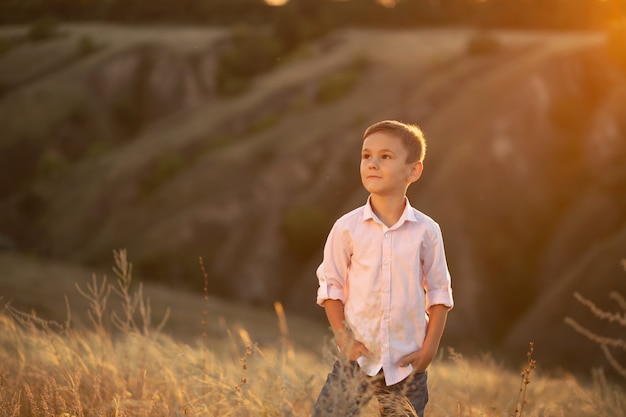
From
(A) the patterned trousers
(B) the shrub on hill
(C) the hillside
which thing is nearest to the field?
(C) the hillside

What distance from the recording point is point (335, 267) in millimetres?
3951

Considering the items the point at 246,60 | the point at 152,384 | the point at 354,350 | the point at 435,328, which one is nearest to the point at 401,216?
the point at 435,328

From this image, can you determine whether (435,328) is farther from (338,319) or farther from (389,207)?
(389,207)

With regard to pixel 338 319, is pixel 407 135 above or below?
above

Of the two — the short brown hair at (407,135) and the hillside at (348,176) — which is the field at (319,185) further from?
the short brown hair at (407,135)

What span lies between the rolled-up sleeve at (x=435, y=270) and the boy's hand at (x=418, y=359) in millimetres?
269

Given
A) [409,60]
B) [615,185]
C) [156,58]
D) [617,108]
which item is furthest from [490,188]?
[156,58]

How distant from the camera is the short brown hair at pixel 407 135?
388 centimetres

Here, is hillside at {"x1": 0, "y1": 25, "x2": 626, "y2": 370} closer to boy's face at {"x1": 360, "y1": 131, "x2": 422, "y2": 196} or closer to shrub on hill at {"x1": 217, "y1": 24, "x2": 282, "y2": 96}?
shrub on hill at {"x1": 217, "y1": 24, "x2": 282, "y2": 96}

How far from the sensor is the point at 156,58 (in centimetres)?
7369

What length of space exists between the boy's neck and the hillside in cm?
2601

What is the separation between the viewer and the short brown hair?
12.7 feet

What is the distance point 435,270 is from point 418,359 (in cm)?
48

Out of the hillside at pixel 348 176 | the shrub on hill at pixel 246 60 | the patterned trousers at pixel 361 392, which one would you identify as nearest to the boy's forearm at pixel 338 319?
the patterned trousers at pixel 361 392
